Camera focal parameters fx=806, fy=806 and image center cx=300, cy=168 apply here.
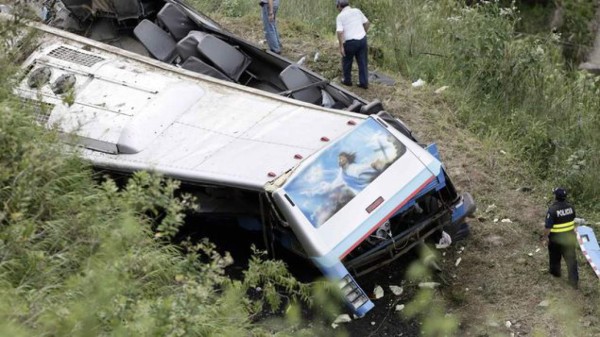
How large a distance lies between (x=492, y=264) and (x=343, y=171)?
74.2 inches

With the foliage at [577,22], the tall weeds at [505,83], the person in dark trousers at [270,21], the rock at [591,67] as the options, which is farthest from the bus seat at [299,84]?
the foliage at [577,22]

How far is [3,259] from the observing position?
530 cm

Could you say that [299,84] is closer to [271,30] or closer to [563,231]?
A: [271,30]

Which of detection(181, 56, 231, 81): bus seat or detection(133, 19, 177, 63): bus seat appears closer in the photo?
detection(181, 56, 231, 81): bus seat

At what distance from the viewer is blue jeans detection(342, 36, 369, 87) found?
10070 mm

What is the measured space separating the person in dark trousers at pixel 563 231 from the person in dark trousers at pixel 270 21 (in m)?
5.16

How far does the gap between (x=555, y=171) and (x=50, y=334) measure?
22.2ft

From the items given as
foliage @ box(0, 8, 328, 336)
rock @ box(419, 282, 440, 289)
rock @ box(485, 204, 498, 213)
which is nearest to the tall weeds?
rock @ box(485, 204, 498, 213)

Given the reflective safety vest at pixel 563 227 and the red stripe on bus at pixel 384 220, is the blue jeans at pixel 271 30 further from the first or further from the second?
the reflective safety vest at pixel 563 227

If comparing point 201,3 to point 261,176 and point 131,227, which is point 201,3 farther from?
point 131,227

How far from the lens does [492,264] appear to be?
7.73 m

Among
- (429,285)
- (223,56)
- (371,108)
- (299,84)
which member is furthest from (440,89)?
(429,285)

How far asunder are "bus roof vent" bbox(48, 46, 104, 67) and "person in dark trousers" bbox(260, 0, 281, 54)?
3109mm

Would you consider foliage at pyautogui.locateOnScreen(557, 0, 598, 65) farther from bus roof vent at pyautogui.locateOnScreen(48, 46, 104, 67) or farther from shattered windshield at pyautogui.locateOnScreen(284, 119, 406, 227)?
bus roof vent at pyautogui.locateOnScreen(48, 46, 104, 67)
